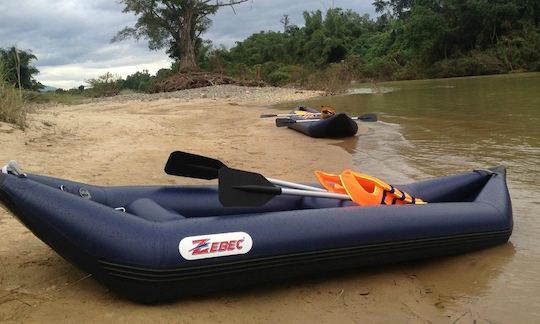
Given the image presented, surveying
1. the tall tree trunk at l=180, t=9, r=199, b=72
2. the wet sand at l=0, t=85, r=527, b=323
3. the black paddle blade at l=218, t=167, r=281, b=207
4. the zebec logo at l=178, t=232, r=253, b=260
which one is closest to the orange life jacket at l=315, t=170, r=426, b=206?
the wet sand at l=0, t=85, r=527, b=323

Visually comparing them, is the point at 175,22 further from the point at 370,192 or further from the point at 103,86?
the point at 370,192

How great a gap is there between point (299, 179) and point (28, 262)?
2.87 metres

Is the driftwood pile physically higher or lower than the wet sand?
higher

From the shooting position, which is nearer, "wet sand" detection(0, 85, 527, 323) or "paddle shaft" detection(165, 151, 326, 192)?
"wet sand" detection(0, 85, 527, 323)

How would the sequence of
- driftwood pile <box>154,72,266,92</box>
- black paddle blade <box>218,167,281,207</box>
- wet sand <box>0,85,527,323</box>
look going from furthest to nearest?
driftwood pile <box>154,72,266,92</box>, black paddle blade <box>218,167,281,207</box>, wet sand <box>0,85,527,323</box>

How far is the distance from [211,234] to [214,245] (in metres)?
0.06

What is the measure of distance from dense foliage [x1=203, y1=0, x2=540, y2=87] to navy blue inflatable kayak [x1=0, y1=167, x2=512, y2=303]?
19548 millimetres

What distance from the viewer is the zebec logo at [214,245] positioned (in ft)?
7.83

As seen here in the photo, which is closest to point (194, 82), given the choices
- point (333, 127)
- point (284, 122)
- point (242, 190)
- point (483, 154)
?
point (284, 122)

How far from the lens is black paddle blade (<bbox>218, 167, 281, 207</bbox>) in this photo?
2.76m

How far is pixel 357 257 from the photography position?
9.06 feet

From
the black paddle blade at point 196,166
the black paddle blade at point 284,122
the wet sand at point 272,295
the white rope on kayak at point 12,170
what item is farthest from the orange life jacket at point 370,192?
the black paddle blade at point 284,122

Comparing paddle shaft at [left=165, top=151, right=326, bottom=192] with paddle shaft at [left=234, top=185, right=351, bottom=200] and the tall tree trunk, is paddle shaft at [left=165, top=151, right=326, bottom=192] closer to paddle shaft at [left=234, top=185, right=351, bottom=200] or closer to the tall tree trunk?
paddle shaft at [left=234, top=185, right=351, bottom=200]

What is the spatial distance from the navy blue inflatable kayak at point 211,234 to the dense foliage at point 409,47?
64.1 feet
